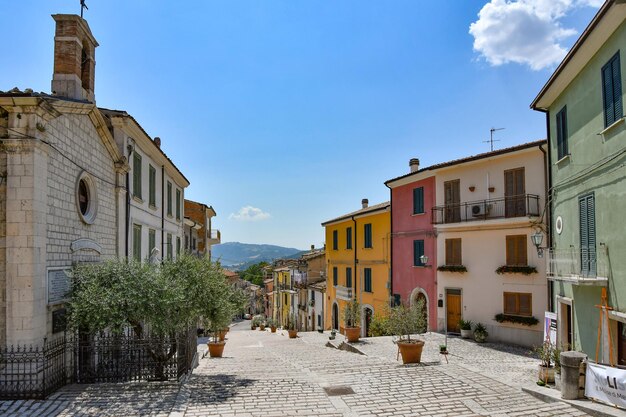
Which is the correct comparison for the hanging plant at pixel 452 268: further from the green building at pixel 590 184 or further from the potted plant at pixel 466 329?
the green building at pixel 590 184

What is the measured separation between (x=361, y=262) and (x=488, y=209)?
41.1 feet

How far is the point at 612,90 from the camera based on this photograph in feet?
36.0

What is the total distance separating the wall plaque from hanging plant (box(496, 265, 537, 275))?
56.8 ft

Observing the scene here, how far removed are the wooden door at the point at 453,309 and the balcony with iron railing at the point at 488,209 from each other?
11.9ft

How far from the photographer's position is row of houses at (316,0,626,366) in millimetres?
11180

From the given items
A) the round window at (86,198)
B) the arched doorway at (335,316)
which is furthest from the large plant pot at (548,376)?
the arched doorway at (335,316)

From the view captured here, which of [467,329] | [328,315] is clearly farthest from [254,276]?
[467,329]

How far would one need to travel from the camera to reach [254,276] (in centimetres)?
15450

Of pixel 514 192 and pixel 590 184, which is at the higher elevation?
pixel 514 192

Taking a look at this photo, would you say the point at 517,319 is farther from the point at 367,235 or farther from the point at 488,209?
the point at 367,235

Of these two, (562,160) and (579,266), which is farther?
(562,160)

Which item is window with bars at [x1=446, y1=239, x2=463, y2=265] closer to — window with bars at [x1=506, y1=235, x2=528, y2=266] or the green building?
window with bars at [x1=506, y1=235, x2=528, y2=266]

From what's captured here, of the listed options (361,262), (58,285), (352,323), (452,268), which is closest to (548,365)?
(452,268)

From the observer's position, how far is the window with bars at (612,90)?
10.6 m
